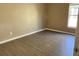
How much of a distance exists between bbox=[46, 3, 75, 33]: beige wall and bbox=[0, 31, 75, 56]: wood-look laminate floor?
1.41 m

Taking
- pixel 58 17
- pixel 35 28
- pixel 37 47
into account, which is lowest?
pixel 37 47

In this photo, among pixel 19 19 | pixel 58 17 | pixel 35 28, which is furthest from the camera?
pixel 58 17

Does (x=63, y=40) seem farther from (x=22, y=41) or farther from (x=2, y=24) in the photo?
(x=2, y=24)

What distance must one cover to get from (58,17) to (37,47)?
2522mm

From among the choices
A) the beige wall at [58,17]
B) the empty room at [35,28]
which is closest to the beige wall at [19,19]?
the empty room at [35,28]

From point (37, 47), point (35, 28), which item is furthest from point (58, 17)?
point (37, 47)

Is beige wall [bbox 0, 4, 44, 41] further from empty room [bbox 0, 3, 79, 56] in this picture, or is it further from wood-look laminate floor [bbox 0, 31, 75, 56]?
wood-look laminate floor [bbox 0, 31, 75, 56]

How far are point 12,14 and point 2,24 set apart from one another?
0.51m

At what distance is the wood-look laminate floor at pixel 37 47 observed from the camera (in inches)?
135

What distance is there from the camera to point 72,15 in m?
5.73

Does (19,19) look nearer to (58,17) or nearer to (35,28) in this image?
(35,28)

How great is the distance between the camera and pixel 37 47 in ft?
12.6

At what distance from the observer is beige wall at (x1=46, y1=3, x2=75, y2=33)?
5.67 metres

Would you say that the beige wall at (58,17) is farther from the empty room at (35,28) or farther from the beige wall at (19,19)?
the beige wall at (19,19)
